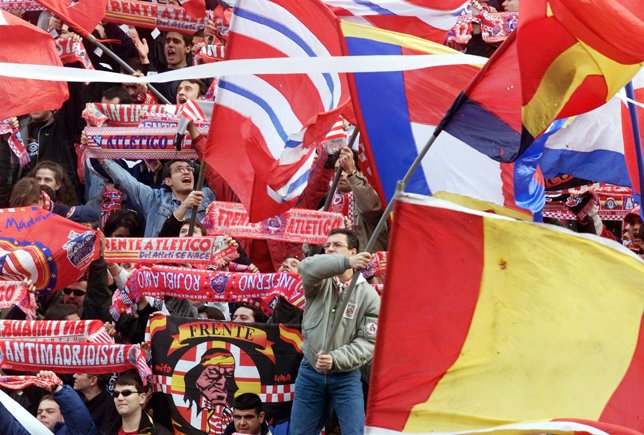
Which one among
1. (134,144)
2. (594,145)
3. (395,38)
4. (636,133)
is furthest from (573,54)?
(134,144)

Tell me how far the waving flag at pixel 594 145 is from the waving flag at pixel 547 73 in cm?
204

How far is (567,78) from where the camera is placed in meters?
8.33

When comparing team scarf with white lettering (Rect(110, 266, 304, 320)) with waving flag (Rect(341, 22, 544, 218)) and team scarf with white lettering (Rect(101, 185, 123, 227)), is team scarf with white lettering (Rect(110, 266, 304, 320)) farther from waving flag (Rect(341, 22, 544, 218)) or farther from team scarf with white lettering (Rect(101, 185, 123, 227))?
team scarf with white lettering (Rect(101, 185, 123, 227))

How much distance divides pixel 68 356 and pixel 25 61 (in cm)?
190

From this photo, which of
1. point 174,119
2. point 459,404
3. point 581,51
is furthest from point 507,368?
point 174,119

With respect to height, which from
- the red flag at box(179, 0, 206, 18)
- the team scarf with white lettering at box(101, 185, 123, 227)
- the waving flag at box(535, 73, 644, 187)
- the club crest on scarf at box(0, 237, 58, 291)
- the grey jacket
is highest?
the waving flag at box(535, 73, 644, 187)

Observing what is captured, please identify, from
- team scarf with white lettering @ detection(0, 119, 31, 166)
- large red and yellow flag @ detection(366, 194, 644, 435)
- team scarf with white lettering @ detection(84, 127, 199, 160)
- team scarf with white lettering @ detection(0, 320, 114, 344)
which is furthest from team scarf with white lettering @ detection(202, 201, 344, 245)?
large red and yellow flag @ detection(366, 194, 644, 435)

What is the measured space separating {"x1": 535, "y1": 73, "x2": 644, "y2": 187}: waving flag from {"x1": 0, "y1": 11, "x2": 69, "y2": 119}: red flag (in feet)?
10.4

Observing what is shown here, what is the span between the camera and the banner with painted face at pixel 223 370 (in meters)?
10.8

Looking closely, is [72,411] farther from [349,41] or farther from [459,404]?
[459,404]

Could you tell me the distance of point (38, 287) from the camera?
11031 millimetres

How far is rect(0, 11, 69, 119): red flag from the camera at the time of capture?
11117mm

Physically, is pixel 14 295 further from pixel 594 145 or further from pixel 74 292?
pixel 594 145

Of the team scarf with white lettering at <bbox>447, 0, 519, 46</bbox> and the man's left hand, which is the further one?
the team scarf with white lettering at <bbox>447, 0, 519, 46</bbox>
